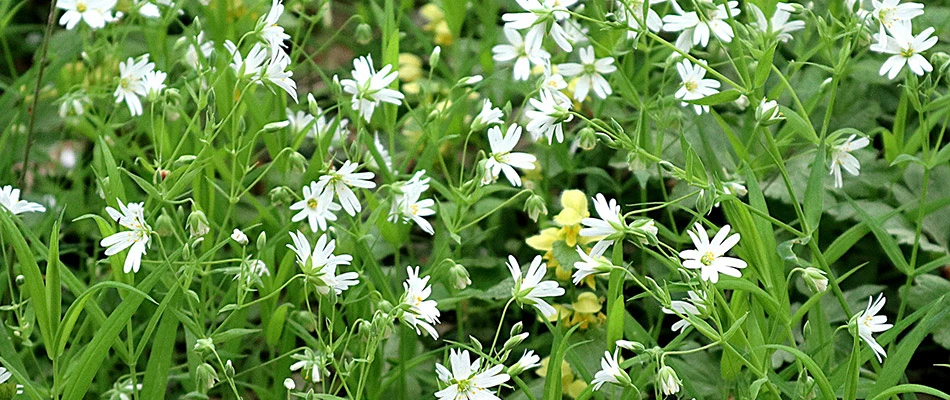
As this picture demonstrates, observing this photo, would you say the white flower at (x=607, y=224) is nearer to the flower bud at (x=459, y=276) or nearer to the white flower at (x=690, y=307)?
the white flower at (x=690, y=307)

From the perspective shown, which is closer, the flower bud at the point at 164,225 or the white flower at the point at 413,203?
the flower bud at the point at 164,225

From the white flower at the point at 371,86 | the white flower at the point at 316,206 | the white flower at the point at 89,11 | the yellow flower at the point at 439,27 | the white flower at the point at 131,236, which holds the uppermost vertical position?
the white flower at the point at 89,11

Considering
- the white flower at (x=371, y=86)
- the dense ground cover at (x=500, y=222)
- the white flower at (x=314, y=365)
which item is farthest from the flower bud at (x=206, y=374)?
the white flower at (x=371, y=86)

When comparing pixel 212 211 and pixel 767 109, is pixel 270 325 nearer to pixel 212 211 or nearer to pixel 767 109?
pixel 212 211

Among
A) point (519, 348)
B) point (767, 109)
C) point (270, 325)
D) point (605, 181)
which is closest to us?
point (767, 109)

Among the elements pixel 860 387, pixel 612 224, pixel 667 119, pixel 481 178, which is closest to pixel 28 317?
pixel 481 178

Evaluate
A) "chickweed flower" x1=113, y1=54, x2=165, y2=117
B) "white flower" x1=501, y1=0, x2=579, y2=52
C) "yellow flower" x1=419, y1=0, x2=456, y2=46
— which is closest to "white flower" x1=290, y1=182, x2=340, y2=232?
"white flower" x1=501, y1=0, x2=579, y2=52

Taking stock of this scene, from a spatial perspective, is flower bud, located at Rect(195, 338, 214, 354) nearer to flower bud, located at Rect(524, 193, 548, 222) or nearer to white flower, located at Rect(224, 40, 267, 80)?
white flower, located at Rect(224, 40, 267, 80)
